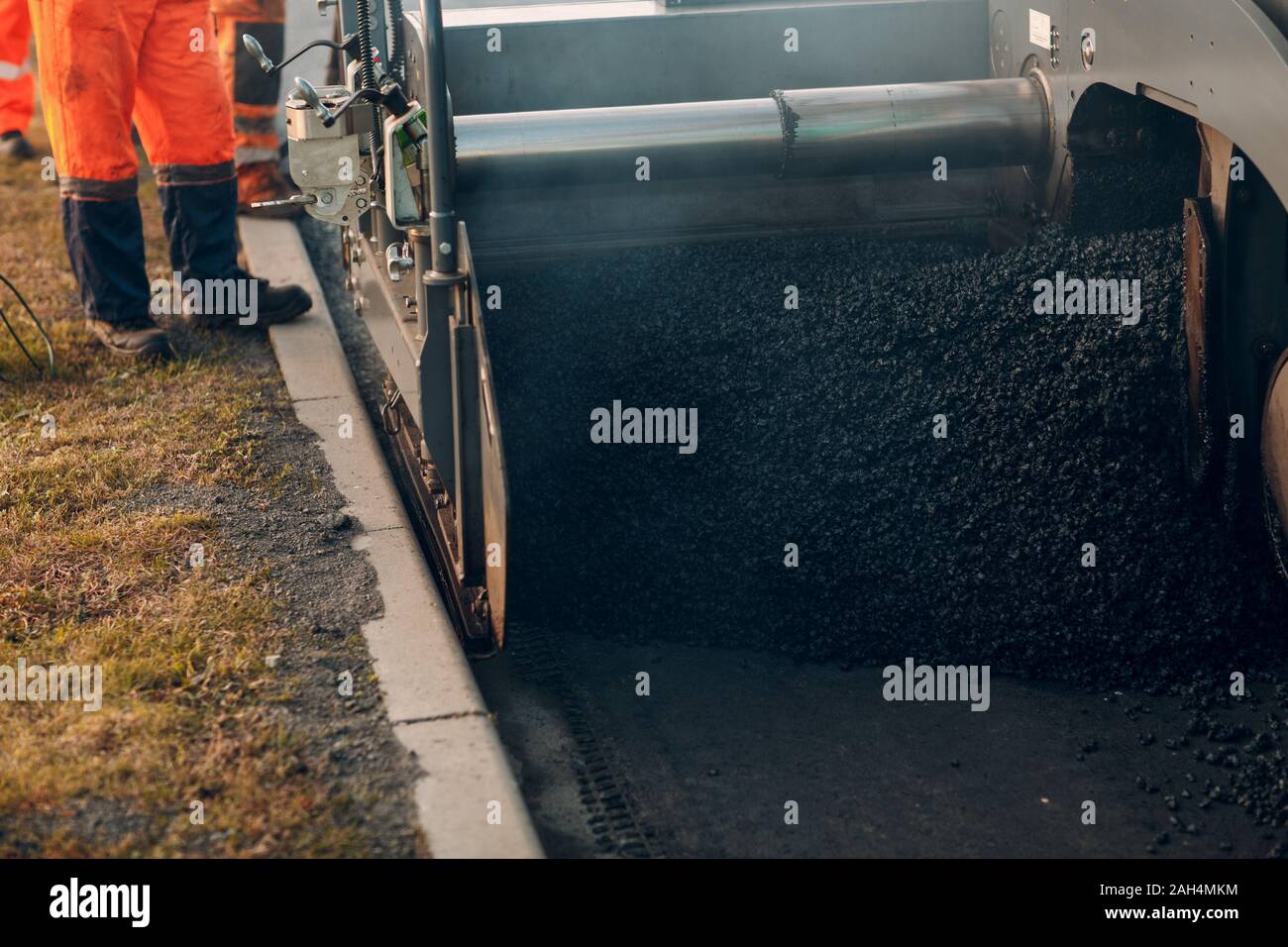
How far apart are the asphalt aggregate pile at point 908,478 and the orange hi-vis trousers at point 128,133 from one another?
5.23 ft

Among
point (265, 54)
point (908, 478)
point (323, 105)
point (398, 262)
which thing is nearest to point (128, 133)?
point (265, 54)

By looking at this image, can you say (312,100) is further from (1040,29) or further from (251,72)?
(251,72)

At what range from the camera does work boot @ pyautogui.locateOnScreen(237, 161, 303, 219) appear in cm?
612

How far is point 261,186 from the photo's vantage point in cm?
614

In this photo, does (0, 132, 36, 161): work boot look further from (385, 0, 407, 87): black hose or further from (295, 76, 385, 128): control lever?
(295, 76, 385, 128): control lever

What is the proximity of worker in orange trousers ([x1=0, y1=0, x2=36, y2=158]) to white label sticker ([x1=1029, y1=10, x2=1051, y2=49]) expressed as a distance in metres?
3.21

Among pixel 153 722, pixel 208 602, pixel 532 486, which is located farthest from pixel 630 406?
pixel 153 722

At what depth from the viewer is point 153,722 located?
9.22ft

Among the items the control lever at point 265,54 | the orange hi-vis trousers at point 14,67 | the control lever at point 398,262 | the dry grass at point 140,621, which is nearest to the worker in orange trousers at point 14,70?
the orange hi-vis trousers at point 14,67

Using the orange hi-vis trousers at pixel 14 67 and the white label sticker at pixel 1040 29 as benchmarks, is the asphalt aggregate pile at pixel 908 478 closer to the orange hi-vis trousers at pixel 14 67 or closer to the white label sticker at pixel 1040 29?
the white label sticker at pixel 1040 29

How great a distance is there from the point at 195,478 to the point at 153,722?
1207 millimetres
